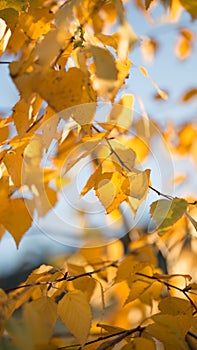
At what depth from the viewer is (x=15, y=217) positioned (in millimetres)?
862

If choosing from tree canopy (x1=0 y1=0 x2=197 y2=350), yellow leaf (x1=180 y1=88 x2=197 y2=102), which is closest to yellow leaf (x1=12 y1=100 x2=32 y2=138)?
tree canopy (x1=0 y1=0 x2=197 y2=350)

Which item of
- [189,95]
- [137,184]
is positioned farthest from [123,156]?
[189,95]

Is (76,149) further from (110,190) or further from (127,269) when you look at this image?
(127,269)

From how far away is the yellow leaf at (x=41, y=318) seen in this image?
56 centimetres

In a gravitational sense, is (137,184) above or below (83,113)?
below

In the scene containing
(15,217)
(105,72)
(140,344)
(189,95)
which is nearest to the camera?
(105,72)

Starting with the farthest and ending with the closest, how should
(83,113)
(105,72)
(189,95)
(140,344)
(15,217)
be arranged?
(189,95)
(15,217)
(140,344)
(83,113)
(105,72)

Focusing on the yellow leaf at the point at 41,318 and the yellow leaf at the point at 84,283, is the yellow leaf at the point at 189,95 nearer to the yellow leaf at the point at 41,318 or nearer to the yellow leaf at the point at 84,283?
the yellow leaf at the point at 84,283

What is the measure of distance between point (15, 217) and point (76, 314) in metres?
0.22

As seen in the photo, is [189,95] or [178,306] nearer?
[178,306]

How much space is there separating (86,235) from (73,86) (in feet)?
2.82

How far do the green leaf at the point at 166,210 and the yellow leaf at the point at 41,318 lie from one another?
0.53 ft

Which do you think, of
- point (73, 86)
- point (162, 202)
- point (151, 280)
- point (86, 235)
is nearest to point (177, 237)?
point (86, 235)

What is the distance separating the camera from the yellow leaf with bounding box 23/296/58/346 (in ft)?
1.84
